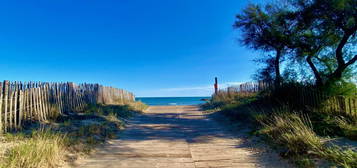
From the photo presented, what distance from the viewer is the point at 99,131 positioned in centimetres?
568

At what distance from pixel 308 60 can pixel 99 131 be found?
878 cm

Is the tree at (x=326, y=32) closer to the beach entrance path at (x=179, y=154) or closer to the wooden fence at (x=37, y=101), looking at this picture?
the beach entrance path at (x=179, y=154)

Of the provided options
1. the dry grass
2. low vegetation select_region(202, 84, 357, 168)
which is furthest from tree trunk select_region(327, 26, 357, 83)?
the dry grass

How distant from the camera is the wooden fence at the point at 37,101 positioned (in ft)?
17.9

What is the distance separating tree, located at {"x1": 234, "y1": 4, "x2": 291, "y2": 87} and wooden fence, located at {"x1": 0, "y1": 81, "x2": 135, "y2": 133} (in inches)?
380

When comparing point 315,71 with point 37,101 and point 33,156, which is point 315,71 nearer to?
point 33,156

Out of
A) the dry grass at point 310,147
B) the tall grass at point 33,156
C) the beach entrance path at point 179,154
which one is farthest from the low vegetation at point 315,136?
the tall grass at point 33,156

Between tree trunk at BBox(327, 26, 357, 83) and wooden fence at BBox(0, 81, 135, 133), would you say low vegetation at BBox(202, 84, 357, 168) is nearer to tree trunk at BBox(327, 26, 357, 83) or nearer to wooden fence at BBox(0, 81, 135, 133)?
tree trunk at BBox(327, 26, 357, 83)

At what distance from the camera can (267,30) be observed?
30.6 ft

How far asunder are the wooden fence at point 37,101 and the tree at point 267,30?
9.66 m

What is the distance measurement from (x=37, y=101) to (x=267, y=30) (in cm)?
1038

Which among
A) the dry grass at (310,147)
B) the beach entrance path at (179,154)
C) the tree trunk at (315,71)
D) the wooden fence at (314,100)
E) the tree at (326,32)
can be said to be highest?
the tree at (326,32)

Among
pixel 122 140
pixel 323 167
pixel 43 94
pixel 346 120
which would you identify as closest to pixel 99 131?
pixel 122 140

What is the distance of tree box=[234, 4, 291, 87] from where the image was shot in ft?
28.9
